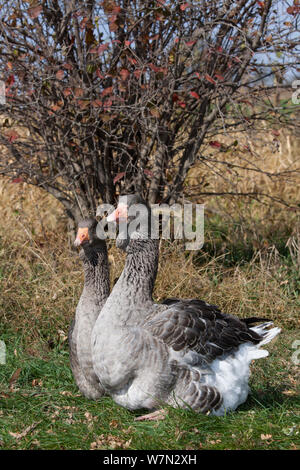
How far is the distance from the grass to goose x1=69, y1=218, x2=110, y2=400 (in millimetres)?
151

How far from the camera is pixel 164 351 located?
12.0 ft

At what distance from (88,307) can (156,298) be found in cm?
150

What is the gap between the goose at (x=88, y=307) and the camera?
4051 mm

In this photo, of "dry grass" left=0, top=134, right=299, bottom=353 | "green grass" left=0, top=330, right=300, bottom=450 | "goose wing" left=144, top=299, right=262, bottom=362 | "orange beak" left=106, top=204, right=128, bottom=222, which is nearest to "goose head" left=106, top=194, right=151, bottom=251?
"orange beak" left=106, top=204, right=128, bottom=222

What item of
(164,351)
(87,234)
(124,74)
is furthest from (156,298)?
(124,74)

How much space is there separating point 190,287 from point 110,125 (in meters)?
1.73

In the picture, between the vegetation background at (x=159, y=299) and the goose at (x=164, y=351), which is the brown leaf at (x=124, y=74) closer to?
the vegetation background at (x=159, y=299)

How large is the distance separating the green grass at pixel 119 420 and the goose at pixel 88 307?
15 centimetres

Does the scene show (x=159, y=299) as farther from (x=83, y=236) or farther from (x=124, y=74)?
(x=124, y=74)

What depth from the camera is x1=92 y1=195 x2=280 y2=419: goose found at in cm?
365

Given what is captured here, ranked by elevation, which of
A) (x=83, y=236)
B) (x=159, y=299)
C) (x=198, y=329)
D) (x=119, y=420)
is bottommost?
(x=119, y=420)

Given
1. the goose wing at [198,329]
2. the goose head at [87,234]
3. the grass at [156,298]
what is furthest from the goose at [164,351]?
the goose head at [87,234]

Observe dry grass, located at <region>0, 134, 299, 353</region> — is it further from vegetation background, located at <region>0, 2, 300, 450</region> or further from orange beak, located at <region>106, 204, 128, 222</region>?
orange beak, located at <region>106, 204, 128, 222</region>

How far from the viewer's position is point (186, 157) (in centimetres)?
599
